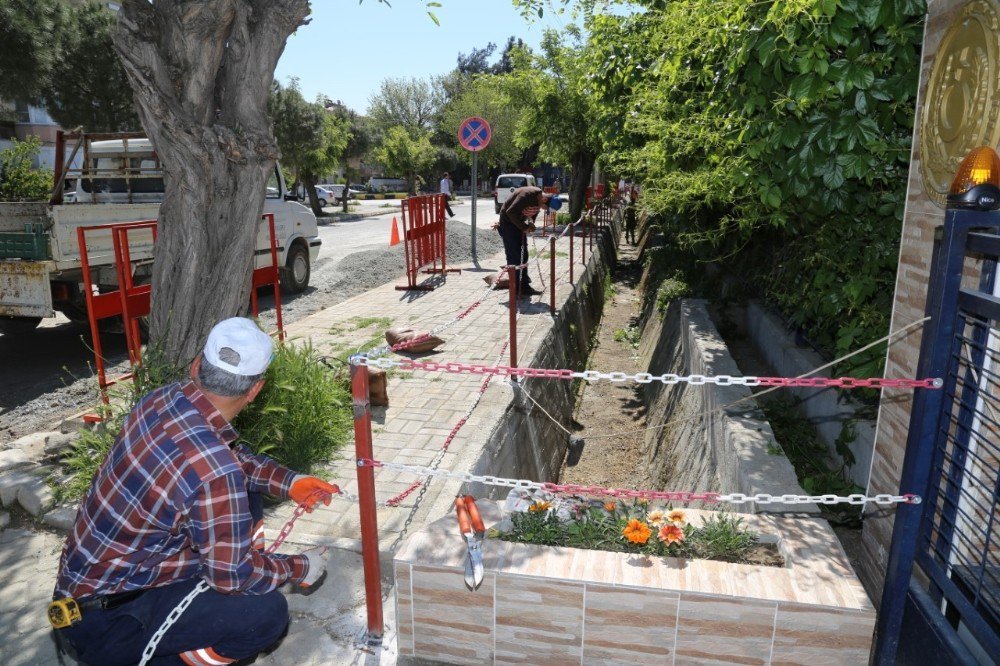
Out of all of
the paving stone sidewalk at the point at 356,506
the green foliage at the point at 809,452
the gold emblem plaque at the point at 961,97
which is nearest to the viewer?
the gold emblem plaque at the point at 961,97

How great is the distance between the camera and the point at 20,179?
15195 mm

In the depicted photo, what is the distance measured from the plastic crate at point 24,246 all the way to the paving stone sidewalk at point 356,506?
2.86 m

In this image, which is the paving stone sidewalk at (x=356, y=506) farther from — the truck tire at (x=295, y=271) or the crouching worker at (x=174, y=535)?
the truck tire at (x=295, y=271)

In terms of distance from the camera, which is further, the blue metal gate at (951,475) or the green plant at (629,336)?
the green plant at (629,336)

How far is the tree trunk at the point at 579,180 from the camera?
21266 millimetres

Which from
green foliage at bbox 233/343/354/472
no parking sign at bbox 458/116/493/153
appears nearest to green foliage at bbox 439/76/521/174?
no parking sign at bbox 458/116/493/153

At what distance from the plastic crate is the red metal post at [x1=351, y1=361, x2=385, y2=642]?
20.0 ft

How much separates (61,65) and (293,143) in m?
11.3

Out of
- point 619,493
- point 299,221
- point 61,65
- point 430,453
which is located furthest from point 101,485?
point 61,65

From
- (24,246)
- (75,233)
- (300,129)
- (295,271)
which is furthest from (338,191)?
(24,246)

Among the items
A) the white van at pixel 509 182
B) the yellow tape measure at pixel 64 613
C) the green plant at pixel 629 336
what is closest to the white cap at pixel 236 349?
the yellow tape measure at pixel 64 613

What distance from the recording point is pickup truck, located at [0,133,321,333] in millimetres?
7219

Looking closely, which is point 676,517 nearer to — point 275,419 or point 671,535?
point 671,535

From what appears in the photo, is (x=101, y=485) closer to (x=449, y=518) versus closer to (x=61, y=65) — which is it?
(x=449, y=518)
